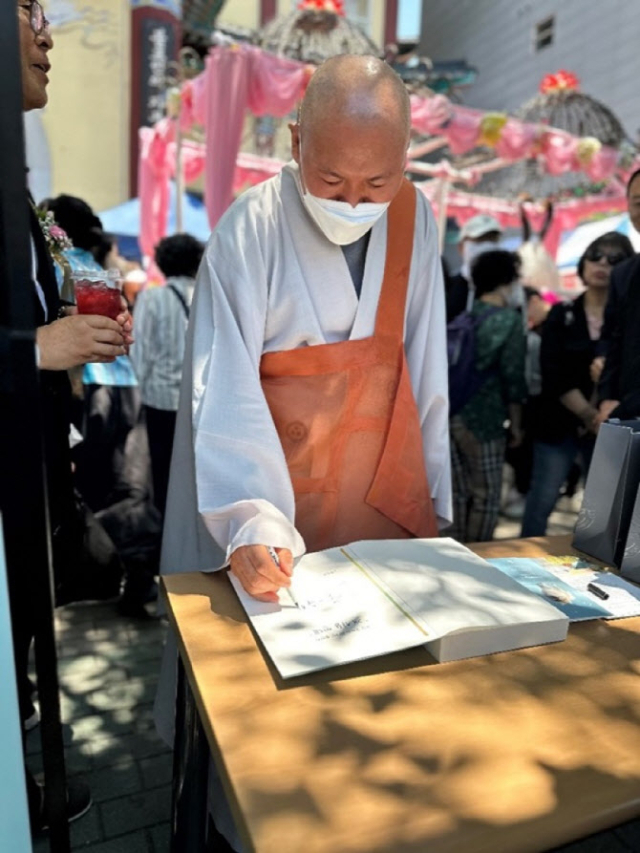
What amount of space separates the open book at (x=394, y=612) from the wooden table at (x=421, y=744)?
0.02m

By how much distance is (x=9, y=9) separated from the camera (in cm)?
75

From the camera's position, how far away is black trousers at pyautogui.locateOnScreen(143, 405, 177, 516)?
3561 millimetres

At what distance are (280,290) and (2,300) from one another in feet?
2.32

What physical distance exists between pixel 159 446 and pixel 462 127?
5.64 meters

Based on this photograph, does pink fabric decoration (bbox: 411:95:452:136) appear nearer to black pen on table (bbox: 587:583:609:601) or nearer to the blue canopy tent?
the blue canopy tent

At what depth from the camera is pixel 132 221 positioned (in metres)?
9.45

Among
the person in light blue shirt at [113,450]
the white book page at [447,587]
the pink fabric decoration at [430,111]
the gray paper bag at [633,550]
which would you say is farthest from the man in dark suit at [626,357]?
the pink fabric decoration at [430,111]

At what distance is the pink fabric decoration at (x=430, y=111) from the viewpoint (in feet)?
23.1

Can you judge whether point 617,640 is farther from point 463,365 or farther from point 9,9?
point 463,365

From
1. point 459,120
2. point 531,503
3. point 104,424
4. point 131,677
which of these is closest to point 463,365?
point 531,503

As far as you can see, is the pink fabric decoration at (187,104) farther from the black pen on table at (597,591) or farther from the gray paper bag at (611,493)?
the black pen on table at (597,591)

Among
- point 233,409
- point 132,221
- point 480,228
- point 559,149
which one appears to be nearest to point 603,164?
point 559,149

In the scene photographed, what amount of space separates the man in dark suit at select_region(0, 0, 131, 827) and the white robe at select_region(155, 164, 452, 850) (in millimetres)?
215

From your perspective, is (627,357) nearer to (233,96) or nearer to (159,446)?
(159,446)
